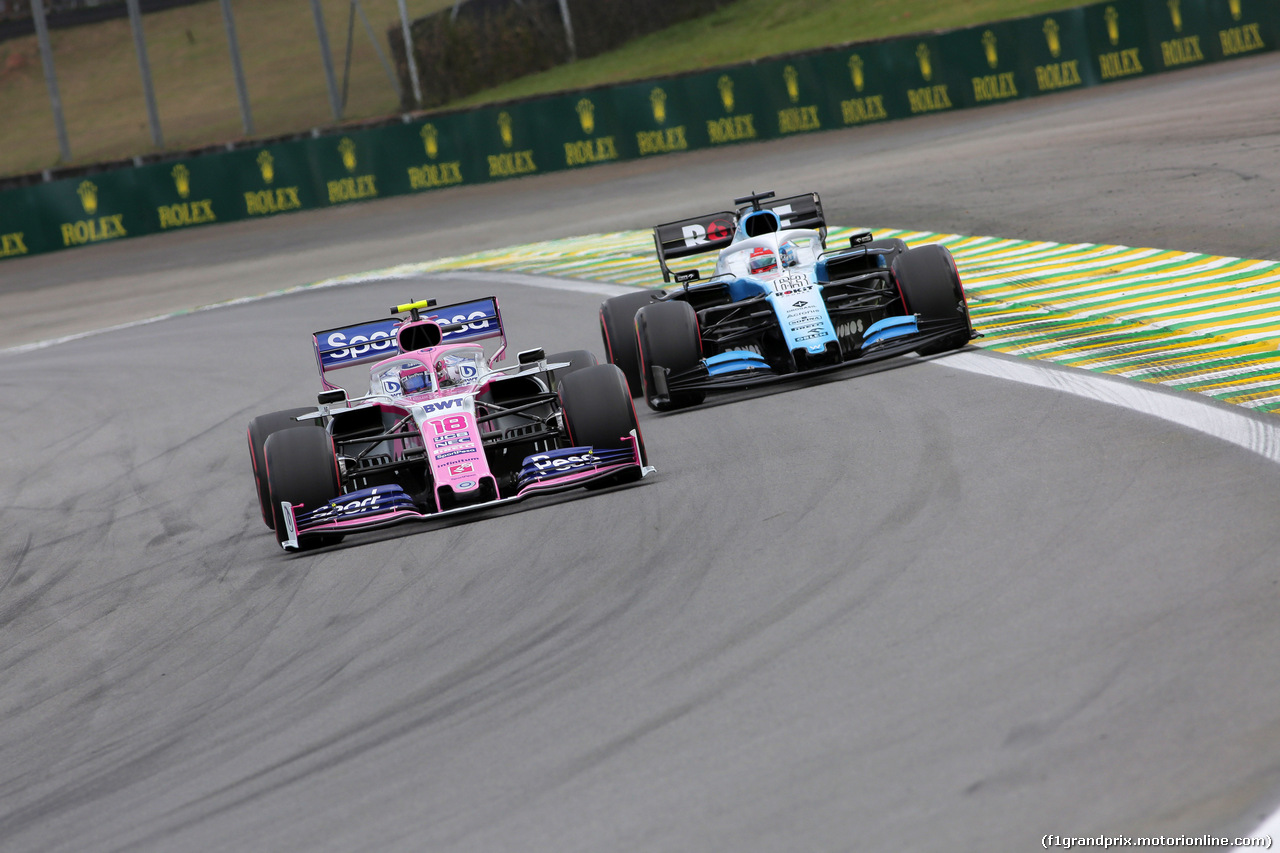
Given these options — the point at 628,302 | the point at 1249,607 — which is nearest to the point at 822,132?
the point at 628,302

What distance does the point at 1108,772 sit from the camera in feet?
12.9

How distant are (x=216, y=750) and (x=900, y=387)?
5.51m

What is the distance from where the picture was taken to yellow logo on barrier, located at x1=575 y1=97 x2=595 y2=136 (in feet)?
103

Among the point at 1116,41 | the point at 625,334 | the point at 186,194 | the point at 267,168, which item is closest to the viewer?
the point at 625,334

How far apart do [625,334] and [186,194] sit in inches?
874

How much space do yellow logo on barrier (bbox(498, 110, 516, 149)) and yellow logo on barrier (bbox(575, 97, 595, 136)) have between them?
146 cm

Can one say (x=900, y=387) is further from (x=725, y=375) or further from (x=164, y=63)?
(x=164, y=63)

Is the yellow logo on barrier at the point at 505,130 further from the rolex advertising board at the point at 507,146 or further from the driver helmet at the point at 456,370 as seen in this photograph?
the driver helmet at the point at 456,370

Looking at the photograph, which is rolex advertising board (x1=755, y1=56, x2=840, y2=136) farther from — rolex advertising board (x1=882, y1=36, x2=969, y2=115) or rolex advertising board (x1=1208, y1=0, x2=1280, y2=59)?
rolex advertising board (x1=1208, y1=0, x2=1280, y2=59)

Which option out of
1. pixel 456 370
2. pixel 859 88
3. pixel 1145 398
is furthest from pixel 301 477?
pixel 859 88

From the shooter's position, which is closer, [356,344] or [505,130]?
[356,344]

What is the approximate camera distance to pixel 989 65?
31781mm

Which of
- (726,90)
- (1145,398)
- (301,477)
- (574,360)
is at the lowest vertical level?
(1145,398)

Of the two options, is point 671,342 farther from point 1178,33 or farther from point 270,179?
point 1178,33
